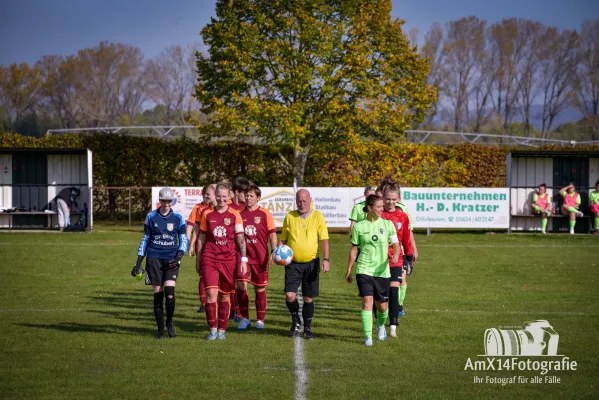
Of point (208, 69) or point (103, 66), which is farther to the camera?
point (103, 66)

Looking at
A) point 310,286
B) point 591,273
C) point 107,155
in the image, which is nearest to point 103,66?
point 107,155

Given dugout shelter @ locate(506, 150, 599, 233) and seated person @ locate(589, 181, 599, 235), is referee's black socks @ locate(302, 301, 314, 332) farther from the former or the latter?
seated person @ locate(589, 181, 599, 235)

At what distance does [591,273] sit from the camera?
18219 mm

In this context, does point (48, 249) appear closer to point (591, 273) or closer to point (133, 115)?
point (591, 273)

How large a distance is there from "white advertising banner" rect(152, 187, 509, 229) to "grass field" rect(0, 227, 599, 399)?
10.3 metres

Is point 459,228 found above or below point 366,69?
below

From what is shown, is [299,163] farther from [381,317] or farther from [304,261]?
[381,317]

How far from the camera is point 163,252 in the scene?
10562 mm

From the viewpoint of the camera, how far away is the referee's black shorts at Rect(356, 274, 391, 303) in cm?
1005

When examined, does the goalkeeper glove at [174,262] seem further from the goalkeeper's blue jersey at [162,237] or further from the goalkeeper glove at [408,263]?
the goalkeeper glove at [408,263]

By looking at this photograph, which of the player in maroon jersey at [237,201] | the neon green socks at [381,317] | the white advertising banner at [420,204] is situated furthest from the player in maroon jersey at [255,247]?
the white advertising banner at [420,204]

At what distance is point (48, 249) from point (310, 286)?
1526cm

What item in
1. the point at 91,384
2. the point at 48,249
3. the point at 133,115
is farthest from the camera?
the point at 133,115

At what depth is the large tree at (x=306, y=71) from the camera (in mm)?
33156
